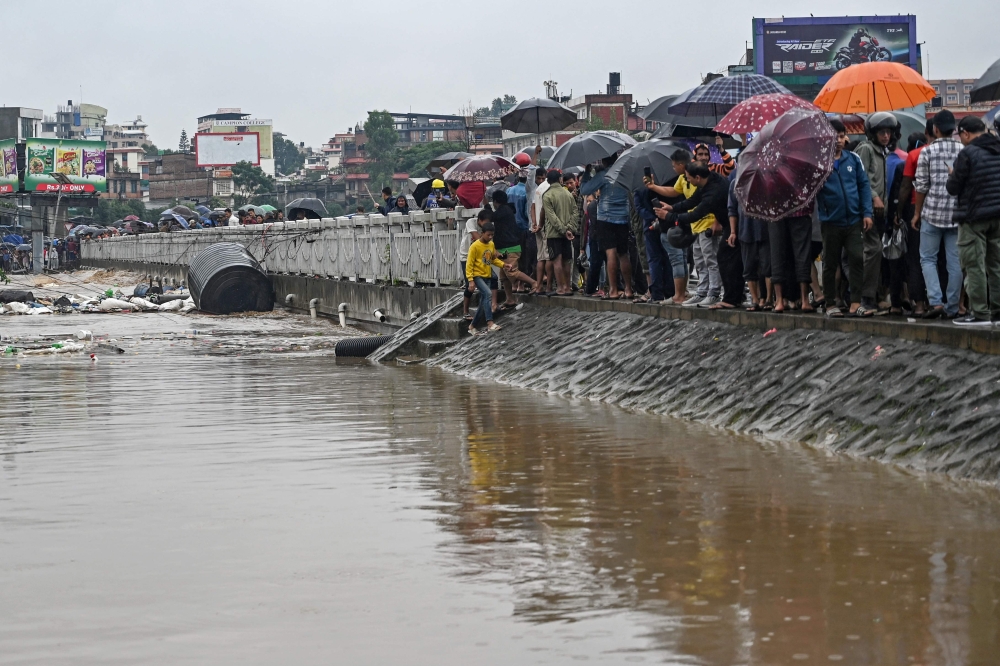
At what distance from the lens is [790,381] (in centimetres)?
1073

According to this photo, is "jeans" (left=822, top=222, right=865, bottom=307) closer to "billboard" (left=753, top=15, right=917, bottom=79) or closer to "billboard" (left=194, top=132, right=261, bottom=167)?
"billboard" (left=753, top=15, right=917, bottom=79)

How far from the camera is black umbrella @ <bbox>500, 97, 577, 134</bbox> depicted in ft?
74.5

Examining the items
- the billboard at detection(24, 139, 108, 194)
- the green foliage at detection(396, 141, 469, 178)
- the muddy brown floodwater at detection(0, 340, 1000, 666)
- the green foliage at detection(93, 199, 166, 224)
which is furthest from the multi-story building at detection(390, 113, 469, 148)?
the muddy brown floodwater at detection(0, 340, 1000, 666)

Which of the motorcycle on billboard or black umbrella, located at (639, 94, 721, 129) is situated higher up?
the motorcycle on billboard

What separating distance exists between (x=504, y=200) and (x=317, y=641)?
41.6ft

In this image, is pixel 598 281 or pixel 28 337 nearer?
pixel 598 281

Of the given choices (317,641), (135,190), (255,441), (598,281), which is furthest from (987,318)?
(135,190)

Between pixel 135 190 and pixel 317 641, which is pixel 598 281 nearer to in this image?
pixel 317 641

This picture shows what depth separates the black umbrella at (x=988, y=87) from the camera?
1130cm

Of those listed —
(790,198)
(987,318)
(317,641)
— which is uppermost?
(790,198)

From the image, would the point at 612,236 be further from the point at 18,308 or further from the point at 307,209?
the point at 307,209

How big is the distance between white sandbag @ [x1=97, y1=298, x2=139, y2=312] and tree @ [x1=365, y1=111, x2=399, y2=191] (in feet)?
319

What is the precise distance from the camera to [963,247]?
10023 mm

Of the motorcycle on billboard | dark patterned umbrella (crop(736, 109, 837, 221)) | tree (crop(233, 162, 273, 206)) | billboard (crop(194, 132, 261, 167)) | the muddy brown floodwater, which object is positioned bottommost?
the muddy brown floodwater
